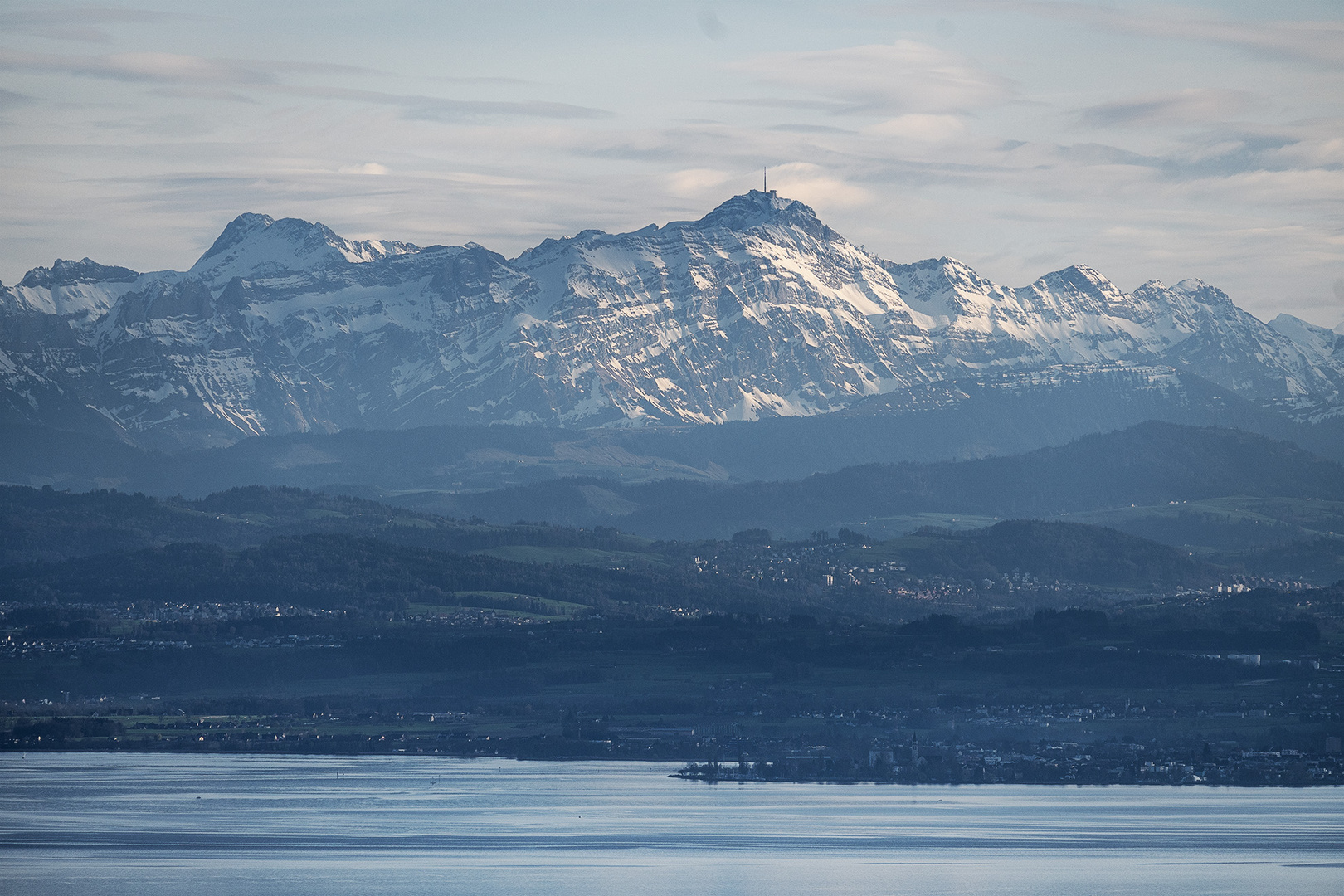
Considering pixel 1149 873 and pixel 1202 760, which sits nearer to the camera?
pixel 1149 873

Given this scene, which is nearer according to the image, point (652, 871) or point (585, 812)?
point (652, 871)

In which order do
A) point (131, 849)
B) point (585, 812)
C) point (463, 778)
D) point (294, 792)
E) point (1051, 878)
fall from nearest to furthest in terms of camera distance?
point (1051, 878) → point (131, 849) → point (585, 812) → point (294, 792) → point (463, 778)

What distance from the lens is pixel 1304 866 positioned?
123m

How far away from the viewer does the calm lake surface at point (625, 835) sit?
118250 millimetres

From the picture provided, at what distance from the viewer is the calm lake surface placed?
4656 inches

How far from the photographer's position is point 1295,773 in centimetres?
17362

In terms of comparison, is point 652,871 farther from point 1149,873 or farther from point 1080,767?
point 1080,767

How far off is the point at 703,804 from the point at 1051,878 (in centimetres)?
4182

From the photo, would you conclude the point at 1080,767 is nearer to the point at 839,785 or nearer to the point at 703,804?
the point at 839,785

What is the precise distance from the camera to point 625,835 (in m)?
138

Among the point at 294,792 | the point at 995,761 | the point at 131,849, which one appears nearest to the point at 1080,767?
the point at 995,761

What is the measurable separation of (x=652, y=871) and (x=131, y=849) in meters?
32.9

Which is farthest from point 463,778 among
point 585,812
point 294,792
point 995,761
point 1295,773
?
point 1295,773

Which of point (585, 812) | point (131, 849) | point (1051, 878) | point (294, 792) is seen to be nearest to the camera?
point (1051, 878)
